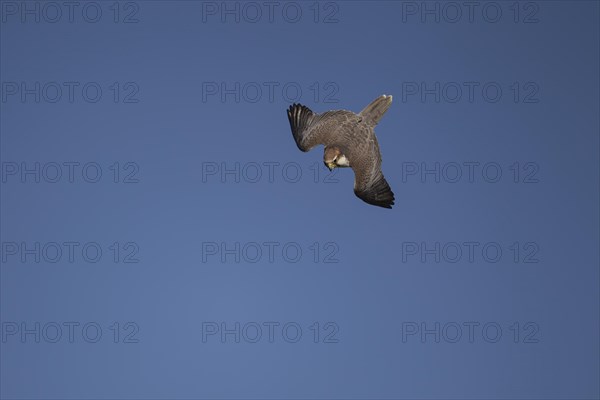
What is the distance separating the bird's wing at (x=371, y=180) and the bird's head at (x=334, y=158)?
75mm

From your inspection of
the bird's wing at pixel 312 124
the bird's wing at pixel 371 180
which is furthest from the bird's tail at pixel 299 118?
the bird's wing at pixel 371 180

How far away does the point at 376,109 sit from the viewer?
12.3 ft

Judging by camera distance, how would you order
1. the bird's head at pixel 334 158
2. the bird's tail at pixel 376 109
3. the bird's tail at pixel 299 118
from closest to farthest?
the bird's head at pixel 334 158 < the bird's tail at pixel 376 109 < the bird's tail at pixel 299 118

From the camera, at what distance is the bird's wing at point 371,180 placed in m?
3.73

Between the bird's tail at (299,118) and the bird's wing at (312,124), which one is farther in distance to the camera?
the bird's tail at (299,118)

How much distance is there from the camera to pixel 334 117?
12.4 feet

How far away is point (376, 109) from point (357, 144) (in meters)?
0.23

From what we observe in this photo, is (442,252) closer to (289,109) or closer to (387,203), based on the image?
(387,203)

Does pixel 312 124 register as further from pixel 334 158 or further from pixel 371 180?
pixel 371 180

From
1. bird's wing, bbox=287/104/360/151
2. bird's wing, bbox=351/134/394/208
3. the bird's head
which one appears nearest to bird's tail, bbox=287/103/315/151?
bird's wing, bbox=287/104/360/151

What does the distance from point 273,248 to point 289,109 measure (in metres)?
A: 0.96

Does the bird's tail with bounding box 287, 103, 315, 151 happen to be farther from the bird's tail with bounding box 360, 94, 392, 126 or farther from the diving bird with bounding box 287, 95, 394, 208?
the bird's tail with bounding box 360, 94, 392, 126

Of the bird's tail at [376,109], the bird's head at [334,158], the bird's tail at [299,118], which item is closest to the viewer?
the bird's head at [334,158]

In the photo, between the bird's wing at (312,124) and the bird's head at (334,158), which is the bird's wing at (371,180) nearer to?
the bird's head at (334,158)
